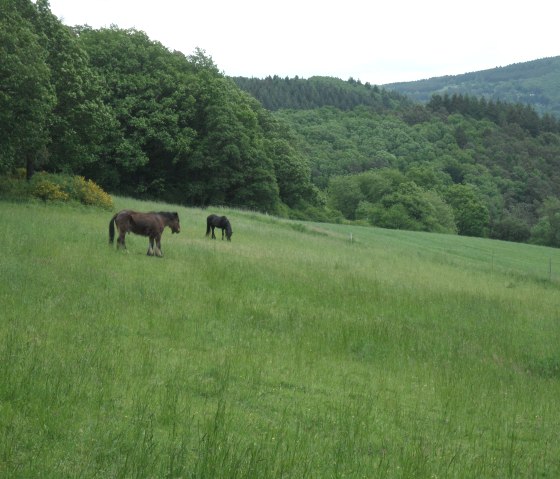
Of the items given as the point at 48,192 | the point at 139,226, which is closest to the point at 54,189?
the point at 48,192

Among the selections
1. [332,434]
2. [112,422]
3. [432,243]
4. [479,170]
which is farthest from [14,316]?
[479,170]

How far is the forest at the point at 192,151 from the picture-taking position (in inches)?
1262

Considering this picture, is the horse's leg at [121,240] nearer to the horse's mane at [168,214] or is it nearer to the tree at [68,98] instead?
the horse's mane at [168,214]

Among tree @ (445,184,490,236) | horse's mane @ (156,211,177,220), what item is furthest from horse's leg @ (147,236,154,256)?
tree @ (445,184,490,236)

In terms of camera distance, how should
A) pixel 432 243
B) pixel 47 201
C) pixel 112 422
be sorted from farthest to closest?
pixel 432 243
pixel 47 201
pixel 112 422

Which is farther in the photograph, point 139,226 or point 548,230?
point 548,230

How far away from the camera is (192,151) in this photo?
59.4m

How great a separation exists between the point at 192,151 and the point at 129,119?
699 centimetres

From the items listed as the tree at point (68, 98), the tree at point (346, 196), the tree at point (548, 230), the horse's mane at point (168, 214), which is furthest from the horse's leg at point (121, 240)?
the tree at point (548, 230)

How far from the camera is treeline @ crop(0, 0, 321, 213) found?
1181 inches

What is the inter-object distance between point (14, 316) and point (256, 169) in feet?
185

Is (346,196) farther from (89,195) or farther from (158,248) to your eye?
(158,248)

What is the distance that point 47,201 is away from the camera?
32.5 meters

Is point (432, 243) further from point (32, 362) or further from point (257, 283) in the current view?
point (32, 362)
